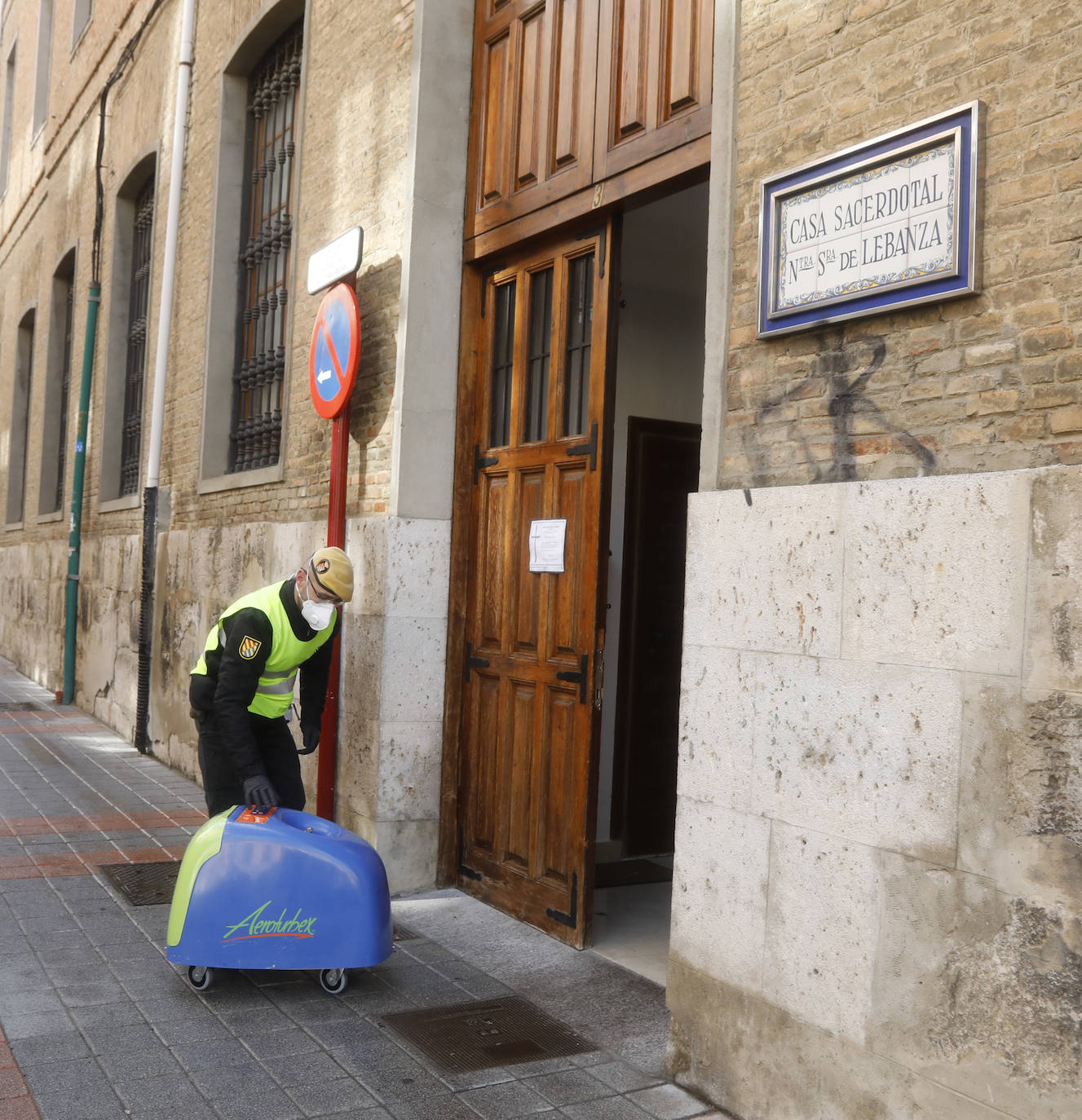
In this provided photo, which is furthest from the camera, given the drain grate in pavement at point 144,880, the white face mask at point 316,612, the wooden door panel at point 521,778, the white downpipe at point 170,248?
the white downpipe at point 170,248

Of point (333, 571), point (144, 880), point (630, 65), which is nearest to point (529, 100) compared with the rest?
point (630, 65)

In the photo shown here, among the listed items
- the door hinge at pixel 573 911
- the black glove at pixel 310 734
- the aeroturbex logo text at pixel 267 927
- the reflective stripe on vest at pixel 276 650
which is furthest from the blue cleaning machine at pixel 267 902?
the door hinge at pixel 573 911

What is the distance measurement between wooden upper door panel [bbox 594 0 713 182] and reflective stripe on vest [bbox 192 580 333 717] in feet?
7.80

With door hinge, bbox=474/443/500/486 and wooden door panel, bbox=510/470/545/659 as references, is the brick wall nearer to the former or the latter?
wooden door panel, bbox=510/470/545/659

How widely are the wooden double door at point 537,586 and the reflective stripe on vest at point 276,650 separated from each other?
3.68 feet

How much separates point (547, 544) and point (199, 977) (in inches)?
95.1

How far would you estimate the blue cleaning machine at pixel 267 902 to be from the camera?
4426mm

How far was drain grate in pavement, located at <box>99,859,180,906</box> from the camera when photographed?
5.85 metres

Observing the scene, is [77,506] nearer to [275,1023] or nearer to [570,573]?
[570,573]

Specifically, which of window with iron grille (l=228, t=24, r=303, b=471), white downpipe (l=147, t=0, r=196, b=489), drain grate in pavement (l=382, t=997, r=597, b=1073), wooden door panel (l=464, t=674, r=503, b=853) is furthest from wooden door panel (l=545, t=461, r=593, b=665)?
white downpipe (l=147, t=0, r=196, b=489)

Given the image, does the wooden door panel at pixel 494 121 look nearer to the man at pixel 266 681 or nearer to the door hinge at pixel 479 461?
the door hinge at pixel 479 461

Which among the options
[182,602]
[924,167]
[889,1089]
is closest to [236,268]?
[182,602]

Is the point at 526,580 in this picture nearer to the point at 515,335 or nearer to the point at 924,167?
the point at 515,335

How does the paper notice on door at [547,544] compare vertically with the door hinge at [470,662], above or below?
above
